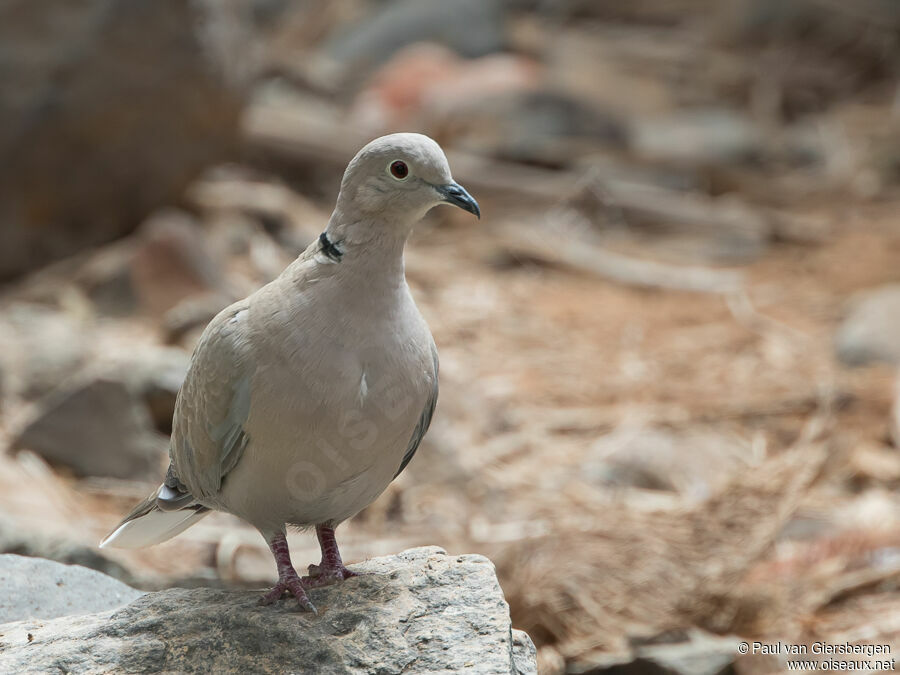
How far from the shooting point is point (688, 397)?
645 centimetres

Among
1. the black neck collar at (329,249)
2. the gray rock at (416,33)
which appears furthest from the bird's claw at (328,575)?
the gray rock at (416,33)

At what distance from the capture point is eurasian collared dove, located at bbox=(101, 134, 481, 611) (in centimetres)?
253

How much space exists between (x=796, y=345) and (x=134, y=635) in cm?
538

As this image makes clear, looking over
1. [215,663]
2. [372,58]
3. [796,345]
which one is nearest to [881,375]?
[796,345]

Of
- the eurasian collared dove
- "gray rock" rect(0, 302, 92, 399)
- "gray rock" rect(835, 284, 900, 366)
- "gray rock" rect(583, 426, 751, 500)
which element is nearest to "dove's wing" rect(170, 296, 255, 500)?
the eurasian collared dove

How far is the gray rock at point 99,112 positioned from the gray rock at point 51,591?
4.88 m

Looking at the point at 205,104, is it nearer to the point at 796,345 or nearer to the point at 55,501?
the point at 55,501

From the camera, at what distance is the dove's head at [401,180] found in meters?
2.52

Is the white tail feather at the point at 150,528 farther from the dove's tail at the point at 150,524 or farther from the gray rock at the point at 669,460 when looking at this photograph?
the gray rock at the point at 669,460

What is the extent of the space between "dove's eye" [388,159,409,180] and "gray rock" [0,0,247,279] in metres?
5.65

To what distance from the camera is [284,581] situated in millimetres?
2707

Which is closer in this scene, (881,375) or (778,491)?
(778,491)

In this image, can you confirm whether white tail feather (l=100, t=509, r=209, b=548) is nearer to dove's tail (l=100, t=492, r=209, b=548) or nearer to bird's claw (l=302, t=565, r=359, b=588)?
dove's tail (l=100, t=492, r=209, b=548)

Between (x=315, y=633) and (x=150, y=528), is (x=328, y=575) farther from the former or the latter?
(x=150, y=528)
